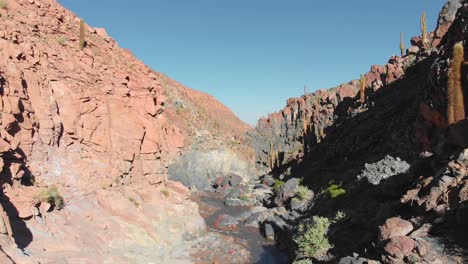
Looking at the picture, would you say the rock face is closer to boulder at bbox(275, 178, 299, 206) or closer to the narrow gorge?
the narrow gorge

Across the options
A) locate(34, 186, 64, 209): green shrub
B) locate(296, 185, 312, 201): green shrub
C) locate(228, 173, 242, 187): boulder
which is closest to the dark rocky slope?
locate(296, 185, 312, 201): green shrub

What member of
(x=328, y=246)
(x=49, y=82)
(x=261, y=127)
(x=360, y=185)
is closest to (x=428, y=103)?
(x=360, y=185)

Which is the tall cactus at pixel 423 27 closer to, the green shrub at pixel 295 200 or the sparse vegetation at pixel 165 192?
the green shrub at pixel 295 200

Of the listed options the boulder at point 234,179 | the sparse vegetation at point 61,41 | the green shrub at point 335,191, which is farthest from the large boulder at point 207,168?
the sparse vegetation at point 61,41

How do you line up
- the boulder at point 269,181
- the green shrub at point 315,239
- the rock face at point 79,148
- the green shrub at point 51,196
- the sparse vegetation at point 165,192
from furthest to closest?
the boulder at point 269,181 → the sparse vegetation at point 165,192 → the green shrub at point 315,239 → the green shrub at point 51,196 → the rock face at point 79,148

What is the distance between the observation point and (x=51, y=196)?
49.5 feet

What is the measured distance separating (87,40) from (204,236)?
1456cm

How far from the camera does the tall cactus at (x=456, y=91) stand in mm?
16219

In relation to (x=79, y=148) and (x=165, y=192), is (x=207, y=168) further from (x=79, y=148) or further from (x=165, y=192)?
(x=79, y=148)

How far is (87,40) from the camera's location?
2211cm

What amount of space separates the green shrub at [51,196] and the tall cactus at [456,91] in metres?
18.3

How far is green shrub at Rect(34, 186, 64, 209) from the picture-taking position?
14143 mm

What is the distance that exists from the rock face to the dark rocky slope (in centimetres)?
905

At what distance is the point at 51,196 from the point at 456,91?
18.9m
